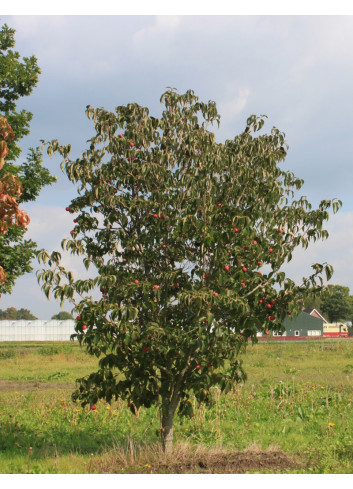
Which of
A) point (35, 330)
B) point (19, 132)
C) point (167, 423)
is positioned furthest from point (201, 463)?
point (35, 330)

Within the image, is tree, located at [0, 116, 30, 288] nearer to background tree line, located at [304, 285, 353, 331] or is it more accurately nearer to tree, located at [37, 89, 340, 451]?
tree, located at [37, 89, 340, 451]

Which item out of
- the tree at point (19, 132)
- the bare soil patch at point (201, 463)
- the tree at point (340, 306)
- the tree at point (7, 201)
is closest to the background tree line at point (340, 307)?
the tree at point (340, 306)

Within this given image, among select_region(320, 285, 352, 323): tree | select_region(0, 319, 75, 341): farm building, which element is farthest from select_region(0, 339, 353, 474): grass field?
select_region(320, 285, 352, 323): tree

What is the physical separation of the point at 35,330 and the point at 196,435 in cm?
6165

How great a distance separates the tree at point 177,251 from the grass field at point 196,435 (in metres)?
0.71

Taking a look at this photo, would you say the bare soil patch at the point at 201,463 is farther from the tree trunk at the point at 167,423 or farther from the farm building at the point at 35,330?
the farm building at the point at 35,330

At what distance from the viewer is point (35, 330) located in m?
66.1

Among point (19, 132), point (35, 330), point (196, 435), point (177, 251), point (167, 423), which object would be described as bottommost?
point (35, 330)

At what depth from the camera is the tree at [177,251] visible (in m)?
6.06


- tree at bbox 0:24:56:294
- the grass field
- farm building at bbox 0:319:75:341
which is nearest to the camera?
the grass field

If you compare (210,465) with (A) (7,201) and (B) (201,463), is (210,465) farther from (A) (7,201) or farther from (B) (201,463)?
(A) (7,201)

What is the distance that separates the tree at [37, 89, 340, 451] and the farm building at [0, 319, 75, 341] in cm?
5809

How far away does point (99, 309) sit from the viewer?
575 centimetres

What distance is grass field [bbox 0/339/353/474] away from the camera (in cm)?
645
